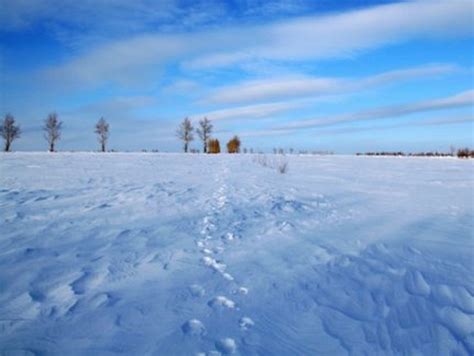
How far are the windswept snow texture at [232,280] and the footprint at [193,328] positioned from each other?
0.01m

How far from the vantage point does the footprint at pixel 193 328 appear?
243cm

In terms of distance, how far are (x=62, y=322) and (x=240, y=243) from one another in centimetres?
216

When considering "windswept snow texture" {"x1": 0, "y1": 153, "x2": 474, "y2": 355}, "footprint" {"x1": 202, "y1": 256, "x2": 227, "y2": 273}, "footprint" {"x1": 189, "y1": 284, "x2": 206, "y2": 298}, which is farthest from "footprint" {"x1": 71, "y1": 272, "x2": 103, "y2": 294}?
"footprint" {"x1": 202, "y1": 256, "x2": 227, "y2": 273}

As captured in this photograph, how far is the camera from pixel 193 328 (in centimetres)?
249

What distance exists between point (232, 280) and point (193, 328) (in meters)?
0.78

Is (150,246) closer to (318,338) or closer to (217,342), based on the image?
(217,342)

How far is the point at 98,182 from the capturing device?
8.87 meters

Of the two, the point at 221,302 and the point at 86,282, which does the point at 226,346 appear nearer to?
the point at 221,302

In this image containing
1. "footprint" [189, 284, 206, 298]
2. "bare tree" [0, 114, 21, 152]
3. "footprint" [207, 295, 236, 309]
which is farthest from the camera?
"bare tree" [0, 114, 21, 152]

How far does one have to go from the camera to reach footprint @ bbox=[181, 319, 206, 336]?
2.43 metres

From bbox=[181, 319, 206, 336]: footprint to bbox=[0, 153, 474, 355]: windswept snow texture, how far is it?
0.01 m

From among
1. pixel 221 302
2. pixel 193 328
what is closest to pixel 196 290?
pixel 221 302

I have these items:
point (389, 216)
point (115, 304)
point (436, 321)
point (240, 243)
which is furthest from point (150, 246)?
point (389, 216)

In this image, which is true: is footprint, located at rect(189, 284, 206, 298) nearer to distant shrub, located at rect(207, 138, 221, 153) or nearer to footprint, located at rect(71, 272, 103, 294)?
footprint, located at rect(71, 272, 103, 294)
